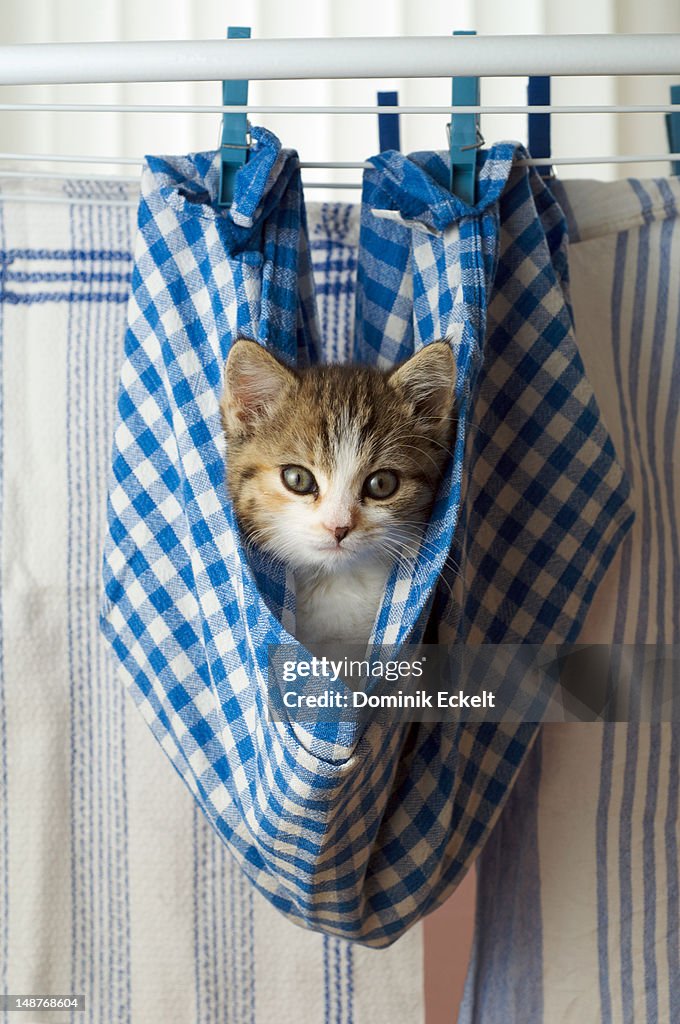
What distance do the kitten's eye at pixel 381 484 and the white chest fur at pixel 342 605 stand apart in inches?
2.0

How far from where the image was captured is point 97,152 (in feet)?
3.87

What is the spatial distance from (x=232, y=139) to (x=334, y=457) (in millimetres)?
247

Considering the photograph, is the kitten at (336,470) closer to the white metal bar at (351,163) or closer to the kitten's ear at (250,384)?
the kitten's ear at (250,384)

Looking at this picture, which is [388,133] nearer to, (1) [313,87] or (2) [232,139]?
(2) [232,139]

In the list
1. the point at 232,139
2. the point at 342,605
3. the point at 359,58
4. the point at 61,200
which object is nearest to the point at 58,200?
the point at 61,200

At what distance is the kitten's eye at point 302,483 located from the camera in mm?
667

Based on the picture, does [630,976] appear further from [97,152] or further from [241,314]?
[97,152]

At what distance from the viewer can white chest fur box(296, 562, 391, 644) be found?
0.68 m

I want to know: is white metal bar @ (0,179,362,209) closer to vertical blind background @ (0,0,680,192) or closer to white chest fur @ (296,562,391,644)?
vertical blind background @ (0,0,680,192)

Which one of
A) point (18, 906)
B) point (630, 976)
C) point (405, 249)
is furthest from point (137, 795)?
point (405, 249)

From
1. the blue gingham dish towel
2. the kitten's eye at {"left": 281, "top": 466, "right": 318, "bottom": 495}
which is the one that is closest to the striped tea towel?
the blue gingham dish towel

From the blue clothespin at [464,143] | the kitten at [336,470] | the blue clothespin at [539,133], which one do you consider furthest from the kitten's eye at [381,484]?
the blue clothespin at [539,133]

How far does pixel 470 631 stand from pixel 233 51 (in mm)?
471

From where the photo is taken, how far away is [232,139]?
688 millimetres
